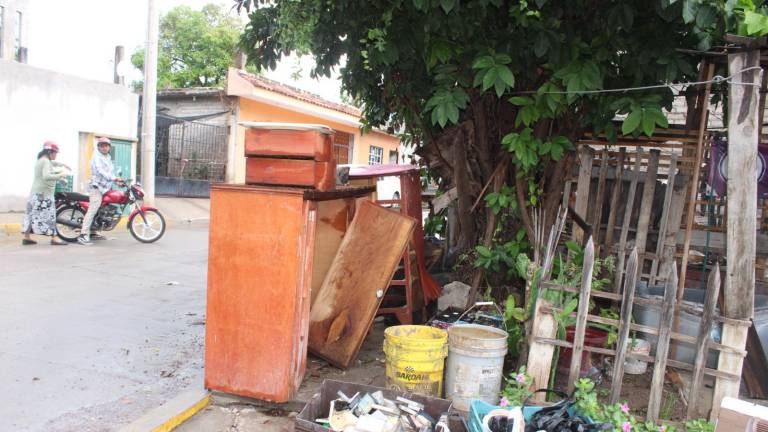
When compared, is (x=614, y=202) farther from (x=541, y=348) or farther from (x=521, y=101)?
(x=541, y=348)

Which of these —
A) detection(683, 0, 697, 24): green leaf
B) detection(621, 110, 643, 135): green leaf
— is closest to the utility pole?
detection(621, 110, 643, 135): green leaf

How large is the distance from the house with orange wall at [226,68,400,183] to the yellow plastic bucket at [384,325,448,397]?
11.4 m

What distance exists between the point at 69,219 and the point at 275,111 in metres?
10.8

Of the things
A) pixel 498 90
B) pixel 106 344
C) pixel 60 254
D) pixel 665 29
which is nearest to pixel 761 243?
pixel 665 29

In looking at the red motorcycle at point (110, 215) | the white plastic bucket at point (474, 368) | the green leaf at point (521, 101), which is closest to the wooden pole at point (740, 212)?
the white plastic bucket at point (474, 368)

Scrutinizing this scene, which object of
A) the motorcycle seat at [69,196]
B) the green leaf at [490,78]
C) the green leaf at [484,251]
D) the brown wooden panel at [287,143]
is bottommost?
the motorcycle seat at [69,196]

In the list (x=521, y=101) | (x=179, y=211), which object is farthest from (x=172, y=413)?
(x=179, y=211)

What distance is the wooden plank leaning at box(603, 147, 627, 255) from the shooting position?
537 centimetres

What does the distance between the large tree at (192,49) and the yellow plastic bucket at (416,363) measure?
25.4 m

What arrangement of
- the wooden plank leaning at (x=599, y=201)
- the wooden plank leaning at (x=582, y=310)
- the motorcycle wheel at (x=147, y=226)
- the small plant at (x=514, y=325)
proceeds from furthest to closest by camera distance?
the motorcycle wheel at (x=147, y=226)
the wooden plank leaning at (x=599, y=201)
the small plant at (x=514, y=325)
the wooden plank leaning at (x=582, y=310)

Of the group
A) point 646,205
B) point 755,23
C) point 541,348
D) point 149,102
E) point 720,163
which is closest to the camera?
point 755,23

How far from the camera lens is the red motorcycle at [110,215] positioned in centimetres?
971

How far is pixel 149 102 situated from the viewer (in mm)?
12719

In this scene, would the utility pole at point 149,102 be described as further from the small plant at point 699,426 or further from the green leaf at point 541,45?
the small plant at point 699,426
